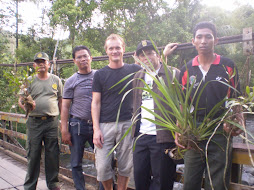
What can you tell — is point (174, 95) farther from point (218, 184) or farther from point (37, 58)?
point (37, 58)

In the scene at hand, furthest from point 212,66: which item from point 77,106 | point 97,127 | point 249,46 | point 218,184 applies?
point 77,106

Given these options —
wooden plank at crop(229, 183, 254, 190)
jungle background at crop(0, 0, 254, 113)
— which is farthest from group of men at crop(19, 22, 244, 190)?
jungle background at crop(0, 0, 254, 113)

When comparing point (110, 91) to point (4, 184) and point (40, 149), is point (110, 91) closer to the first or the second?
point (40, 149)

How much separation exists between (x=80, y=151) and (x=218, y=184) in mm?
1445

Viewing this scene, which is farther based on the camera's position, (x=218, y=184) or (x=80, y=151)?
(x=80, y=151)

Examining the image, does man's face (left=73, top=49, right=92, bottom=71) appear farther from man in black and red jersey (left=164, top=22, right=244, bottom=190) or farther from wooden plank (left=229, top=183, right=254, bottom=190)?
wooden plank (left=229, top=183, right=254, bottom=190)

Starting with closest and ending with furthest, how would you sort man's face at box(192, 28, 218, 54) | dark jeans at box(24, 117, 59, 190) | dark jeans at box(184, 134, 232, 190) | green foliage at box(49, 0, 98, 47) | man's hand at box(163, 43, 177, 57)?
dark jeans at box(184, 134, 232, 190) < man's face at box(192, 28, 218, 54) < man's hand at box(163, 43, 177, 57) < dark jeans at box(24, 117, 59, 190) < green foliage at box(49, 0, 98, 47)

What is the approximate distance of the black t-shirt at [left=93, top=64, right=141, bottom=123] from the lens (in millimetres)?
2131

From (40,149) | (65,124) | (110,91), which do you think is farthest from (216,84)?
(40,149)

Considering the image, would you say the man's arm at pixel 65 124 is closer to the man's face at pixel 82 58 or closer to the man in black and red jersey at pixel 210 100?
the man's face at pixel 82 58

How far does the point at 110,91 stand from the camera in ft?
7.03

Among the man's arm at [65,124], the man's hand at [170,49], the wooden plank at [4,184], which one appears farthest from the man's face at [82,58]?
the wooden plank at [4,184]

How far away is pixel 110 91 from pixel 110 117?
23cm

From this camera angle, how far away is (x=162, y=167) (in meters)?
1.83
